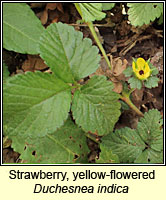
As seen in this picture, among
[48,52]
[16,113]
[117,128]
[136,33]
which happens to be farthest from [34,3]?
[117,128]

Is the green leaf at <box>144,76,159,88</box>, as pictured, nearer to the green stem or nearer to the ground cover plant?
the ground cover plant

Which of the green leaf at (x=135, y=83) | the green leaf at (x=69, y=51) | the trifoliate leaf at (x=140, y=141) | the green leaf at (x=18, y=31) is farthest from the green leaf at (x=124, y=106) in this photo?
the green leaf at (x=18, y=31)

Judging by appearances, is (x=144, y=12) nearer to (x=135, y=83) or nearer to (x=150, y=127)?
(x=135, y=83)

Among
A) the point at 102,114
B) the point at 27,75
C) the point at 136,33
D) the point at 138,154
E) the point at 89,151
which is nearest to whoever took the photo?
the point at 27,75

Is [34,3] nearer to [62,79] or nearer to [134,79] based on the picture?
[62,79]

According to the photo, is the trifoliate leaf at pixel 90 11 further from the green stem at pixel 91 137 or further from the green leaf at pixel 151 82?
the green stem at pixel 91 137

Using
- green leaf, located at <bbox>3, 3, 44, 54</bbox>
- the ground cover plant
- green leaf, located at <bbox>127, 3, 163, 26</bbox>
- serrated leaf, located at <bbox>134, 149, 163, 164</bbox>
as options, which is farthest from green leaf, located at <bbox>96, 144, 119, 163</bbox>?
green leaf, located at <bbox>127, 3, 163, 26</bbox>

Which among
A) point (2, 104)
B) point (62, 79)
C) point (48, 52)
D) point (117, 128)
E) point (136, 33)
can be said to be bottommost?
point (117, 128)

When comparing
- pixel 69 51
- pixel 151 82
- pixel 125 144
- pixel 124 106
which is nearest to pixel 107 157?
pixel 125 144
